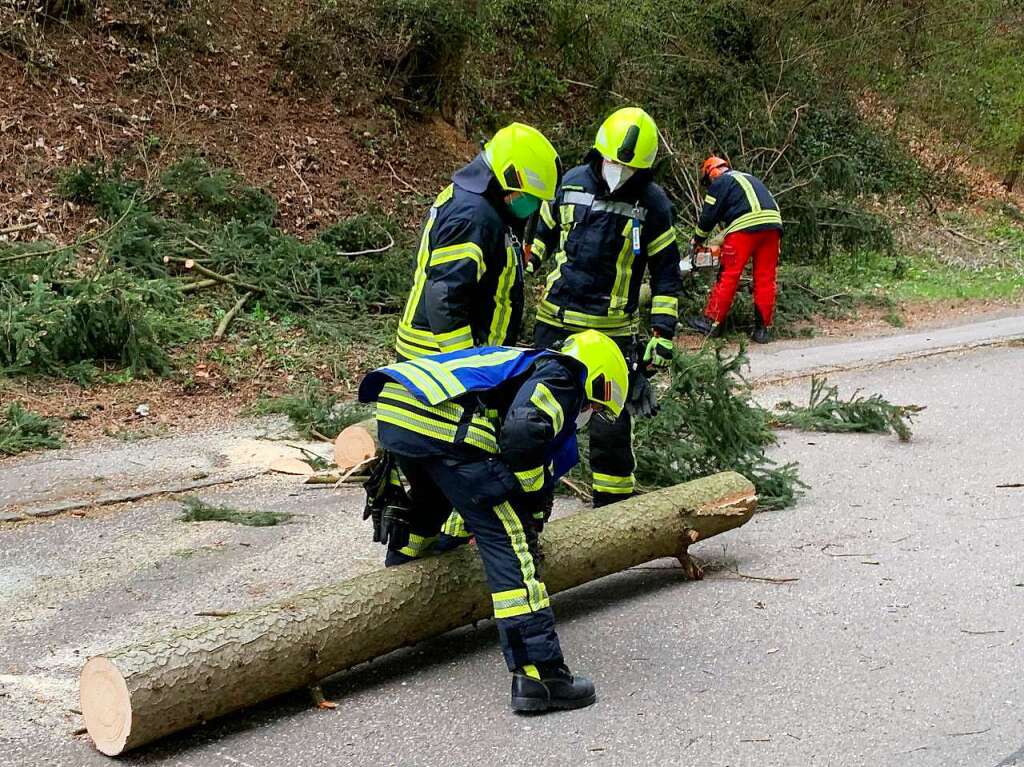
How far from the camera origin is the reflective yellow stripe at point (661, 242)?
20.6 ft

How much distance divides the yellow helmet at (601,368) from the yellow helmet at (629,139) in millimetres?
1985

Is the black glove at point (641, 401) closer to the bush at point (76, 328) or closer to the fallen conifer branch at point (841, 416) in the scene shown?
the fallen conifer branch at point (841, 416)

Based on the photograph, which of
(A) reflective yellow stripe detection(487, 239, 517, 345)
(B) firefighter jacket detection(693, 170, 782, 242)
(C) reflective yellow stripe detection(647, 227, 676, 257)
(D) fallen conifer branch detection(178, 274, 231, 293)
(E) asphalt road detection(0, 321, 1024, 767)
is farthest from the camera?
(B) firefighter jacket detection(693, 170, 782, 242)

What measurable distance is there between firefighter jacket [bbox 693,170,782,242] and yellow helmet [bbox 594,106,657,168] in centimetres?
593

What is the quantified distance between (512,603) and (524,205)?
1.78m

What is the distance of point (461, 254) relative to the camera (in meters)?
4.85

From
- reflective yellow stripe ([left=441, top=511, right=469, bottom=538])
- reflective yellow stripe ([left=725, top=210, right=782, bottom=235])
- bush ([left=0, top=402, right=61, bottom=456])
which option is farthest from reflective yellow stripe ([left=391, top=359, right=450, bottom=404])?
reflective yellow stripe ([left=725, top=210, right=782, bottom=235])

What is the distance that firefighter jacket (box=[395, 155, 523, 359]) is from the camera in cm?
484

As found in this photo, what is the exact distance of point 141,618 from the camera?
490cm

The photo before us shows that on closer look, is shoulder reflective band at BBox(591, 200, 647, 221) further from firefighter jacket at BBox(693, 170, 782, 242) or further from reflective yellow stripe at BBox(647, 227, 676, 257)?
firefighter jacket at BBox(693, 170, 782, 242)

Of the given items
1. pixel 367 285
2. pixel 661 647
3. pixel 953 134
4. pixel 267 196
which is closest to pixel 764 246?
pixel 367 285

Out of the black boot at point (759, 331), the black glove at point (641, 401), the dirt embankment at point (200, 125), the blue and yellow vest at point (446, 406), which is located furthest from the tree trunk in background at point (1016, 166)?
the blue and yellow vest at point (446, 406)

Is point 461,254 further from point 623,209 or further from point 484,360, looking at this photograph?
point 623,209

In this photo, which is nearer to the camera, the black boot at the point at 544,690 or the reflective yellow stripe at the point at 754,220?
the black boot at the point at 544,690
